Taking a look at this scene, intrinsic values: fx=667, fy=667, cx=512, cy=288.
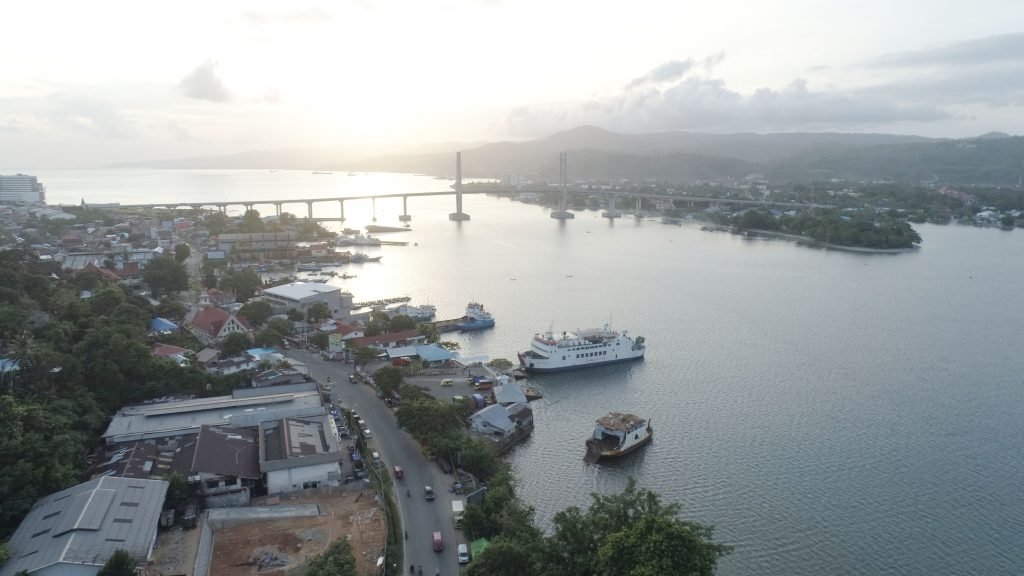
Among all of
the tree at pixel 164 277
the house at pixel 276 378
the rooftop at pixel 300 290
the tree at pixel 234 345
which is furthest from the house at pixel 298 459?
the tree at pixel 164 277

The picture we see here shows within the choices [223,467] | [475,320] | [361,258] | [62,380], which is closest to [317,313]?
[475,320]

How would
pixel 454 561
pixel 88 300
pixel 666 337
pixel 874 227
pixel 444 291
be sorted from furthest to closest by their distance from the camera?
pixel 874 227 < pixel 444 291 < pixel 666 337 < pixel 88 300 < pixel 454 561

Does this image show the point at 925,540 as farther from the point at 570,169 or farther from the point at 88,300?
the point at 570,169

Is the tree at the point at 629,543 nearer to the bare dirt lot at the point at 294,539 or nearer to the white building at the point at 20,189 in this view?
the bare dirt lot at the point at 294,539

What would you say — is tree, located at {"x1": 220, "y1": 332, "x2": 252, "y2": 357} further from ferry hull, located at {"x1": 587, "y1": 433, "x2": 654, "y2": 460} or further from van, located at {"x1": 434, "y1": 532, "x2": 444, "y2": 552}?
van, located at {"x1": 434, "y1": 532, "x2": 444, "y2": 552}

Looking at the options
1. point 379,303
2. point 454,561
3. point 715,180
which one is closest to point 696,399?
point 454,561

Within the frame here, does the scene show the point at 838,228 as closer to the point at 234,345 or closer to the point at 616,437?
→ the point at 616,437

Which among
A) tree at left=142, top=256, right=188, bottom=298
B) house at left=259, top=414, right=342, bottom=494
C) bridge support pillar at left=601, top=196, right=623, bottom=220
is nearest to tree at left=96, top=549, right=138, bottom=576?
house at left=259, top=414, right=342, bottom=494
